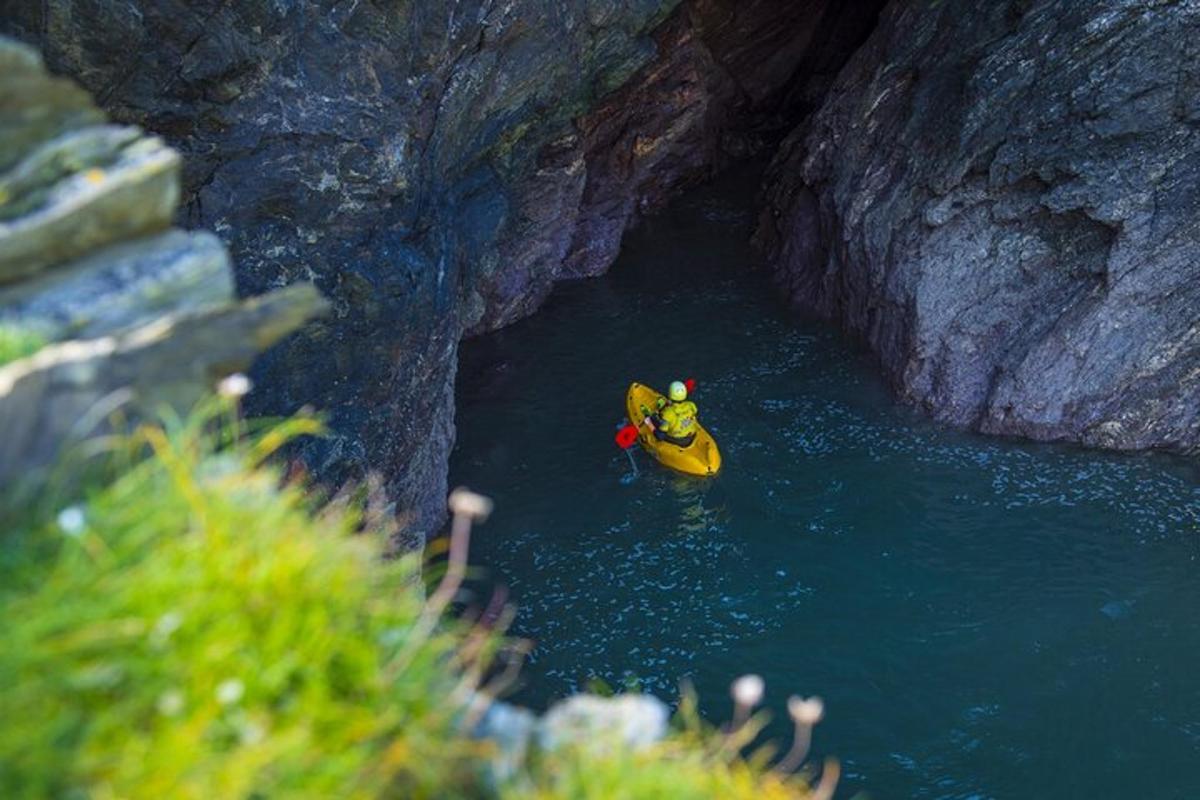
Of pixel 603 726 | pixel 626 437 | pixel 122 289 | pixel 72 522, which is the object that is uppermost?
pixel 122 289

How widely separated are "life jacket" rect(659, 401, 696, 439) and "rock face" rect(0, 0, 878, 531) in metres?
2.72

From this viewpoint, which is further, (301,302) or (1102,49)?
(1102,49)

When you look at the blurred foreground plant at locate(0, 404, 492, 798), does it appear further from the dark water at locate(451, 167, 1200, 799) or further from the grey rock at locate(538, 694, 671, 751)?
the dark water at locate(451, 167, 1200, 799)

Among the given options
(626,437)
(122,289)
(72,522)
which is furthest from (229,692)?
(626,437)

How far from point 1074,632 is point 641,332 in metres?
8.68

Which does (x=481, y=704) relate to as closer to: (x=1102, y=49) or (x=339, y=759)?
(x=339, y=759)

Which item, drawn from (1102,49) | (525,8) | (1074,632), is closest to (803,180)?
(1102,49)

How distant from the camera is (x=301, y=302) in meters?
5.68

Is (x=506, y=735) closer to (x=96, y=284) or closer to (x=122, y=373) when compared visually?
(x=122, y=373)

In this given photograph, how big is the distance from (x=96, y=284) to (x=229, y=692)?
2322 mm

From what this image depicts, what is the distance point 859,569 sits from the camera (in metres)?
13.6

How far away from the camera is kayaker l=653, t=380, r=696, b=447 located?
15.3 metres

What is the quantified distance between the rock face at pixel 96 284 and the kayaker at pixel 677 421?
984 cm

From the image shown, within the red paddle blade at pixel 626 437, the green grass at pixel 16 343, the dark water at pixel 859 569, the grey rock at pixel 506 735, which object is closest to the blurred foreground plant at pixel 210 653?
the grey rock at pixel 506 735
